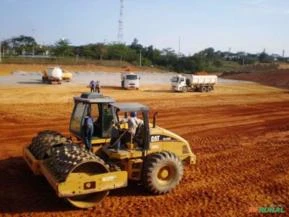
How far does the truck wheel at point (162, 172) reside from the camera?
32.7 ft

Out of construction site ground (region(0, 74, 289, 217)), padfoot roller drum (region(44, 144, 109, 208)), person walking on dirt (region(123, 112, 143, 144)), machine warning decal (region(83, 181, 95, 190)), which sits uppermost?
person walking on dirt (region(123, 112, 143, 144))

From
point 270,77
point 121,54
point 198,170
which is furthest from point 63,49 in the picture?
point 198,170

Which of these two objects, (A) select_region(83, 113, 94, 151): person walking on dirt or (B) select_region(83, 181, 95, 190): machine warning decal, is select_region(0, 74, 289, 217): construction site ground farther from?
(A) select_region(83, 113, 94, 151): person walking on dirt

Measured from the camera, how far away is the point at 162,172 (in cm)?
1023

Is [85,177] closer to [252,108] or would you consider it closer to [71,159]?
[71,159]

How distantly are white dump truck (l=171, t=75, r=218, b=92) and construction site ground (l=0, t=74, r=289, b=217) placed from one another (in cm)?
1431

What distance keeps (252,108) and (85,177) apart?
2217cm

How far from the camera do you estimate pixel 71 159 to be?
30.1ft

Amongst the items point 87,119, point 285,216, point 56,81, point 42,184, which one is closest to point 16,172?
point 42,184

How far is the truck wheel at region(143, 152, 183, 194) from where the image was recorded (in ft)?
32.7

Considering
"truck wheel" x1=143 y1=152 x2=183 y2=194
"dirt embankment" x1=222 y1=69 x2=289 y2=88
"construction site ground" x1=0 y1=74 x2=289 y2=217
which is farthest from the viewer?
"dirt embankment" x1=222 y1=69 x2=289 y2=88

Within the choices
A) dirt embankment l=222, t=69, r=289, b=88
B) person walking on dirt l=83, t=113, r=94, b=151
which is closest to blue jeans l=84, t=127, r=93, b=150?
person walking on dirt l=83, t=113, r=94, b=151

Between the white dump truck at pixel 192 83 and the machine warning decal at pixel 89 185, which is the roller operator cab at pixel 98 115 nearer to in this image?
the machine warning decal at pixel 89 185

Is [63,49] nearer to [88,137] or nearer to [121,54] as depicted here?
[121,54]
